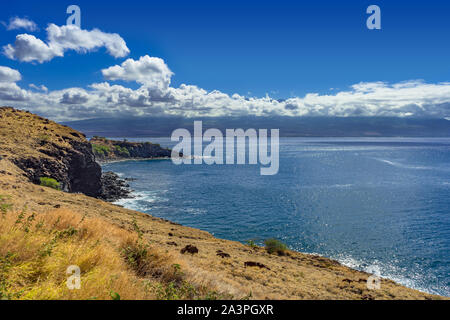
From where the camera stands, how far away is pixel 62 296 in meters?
5.64

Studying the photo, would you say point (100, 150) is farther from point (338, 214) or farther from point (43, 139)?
point (338, 214)

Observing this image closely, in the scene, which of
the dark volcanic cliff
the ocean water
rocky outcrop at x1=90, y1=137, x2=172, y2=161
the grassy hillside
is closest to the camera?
the grassy hillside

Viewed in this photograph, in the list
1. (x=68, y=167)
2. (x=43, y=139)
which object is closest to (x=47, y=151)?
(x=43, y=139)

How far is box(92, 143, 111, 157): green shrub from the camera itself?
6270 inches

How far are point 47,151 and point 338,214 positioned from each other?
54.5 m

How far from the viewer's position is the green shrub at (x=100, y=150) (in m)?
159

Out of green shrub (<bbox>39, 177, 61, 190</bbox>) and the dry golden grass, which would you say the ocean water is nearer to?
green shrub (<bbox>39, 177, 61, 190</bbox>)

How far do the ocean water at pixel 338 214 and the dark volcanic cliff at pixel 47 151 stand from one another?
10.9m

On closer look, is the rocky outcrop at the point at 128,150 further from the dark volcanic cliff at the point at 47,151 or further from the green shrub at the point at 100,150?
the dark volcanic cliff at the point at 47,151

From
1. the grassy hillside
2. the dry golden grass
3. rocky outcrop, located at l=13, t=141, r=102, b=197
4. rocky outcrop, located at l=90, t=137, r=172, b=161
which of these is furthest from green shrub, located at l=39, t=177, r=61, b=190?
rocky outcrop, located at l=90, t=137, r=172, b=161

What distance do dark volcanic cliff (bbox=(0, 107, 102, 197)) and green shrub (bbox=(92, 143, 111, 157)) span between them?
100630mm

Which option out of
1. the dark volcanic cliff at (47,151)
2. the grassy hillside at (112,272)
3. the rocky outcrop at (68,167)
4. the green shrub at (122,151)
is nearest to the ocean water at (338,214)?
the rocky outcrop at (68,167)

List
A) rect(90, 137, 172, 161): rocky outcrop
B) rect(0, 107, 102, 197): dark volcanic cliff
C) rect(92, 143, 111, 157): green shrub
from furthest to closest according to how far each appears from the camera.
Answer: rect(90, 137, 172, 161): rocky outcrop < rect(92, 143, 111, 157): green shrub < rect(0, 107, 102, 197): dark volcanic cliff
